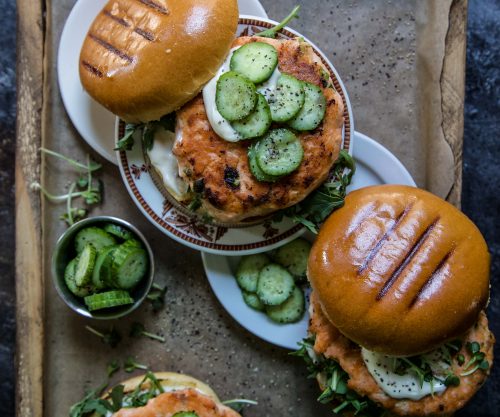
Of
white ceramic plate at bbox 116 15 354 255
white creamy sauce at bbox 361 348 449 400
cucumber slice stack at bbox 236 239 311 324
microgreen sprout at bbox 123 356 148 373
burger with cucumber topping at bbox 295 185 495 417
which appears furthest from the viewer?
microgreen sprout at bbox 123 356 148 373

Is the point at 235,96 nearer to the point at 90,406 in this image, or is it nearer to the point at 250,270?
the point at 250,270

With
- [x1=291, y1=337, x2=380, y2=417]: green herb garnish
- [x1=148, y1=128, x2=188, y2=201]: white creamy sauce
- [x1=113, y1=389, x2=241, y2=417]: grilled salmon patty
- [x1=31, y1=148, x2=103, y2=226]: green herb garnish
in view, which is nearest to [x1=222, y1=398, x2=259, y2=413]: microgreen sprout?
[x1=113, y1=389, x2=241, y2=417]: grilled salmon patty

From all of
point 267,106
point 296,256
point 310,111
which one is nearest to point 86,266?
point 296,256


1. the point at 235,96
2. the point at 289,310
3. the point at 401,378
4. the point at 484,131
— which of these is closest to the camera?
the point at 235,96

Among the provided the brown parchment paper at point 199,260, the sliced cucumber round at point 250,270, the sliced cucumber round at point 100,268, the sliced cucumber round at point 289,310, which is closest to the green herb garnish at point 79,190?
the brown parchment paper at point 199,260

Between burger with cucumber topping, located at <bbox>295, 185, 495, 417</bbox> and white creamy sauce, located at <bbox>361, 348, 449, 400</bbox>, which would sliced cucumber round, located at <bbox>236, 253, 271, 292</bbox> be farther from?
white creamy sauce, located at <bbox>361, 348, 449, 400</bbox>

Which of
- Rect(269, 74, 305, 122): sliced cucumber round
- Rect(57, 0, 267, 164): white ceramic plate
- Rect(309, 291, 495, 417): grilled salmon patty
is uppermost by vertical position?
Rect(269, 74, 305, 122): sliced cucumber round

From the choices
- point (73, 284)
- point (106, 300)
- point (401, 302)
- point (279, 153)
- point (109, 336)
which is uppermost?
point (279, 153)
